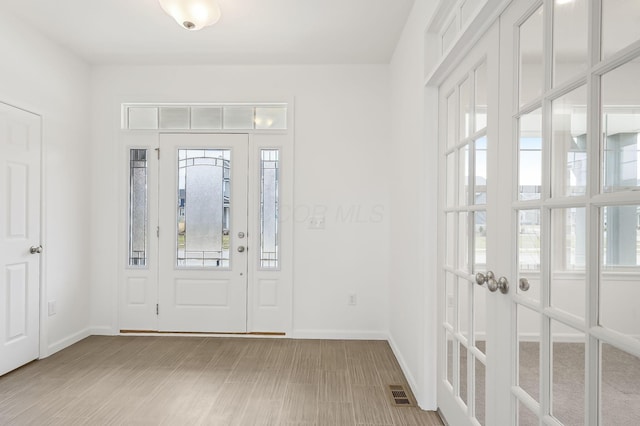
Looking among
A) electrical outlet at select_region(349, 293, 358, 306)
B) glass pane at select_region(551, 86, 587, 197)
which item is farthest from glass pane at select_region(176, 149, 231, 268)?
glass pane at select_region(551, 86, 587, 197)

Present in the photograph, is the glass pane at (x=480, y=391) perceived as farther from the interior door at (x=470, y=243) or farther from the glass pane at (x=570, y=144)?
the glass pane at (x=570, y=144)

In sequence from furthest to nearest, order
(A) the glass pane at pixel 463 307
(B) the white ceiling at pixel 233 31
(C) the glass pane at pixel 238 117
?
(C) the glass pane at pixel 238 117, (B) the white ceiling at pixel 233 31, (A) the glass pane at pixel 463 307

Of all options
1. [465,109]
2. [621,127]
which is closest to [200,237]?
[465,109]

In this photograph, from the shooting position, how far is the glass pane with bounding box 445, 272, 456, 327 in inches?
82.6

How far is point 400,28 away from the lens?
314cm

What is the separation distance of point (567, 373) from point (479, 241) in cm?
76

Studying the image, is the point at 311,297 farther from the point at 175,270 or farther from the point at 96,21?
the point at 96,21

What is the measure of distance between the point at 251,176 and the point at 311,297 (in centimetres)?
143

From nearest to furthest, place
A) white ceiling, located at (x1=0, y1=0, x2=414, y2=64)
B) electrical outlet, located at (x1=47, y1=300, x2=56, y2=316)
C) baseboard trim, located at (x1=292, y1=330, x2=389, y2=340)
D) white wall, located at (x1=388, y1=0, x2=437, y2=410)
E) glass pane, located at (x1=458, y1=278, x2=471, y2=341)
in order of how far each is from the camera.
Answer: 1. glass pane, located at (x1=458, y1=278, x2=471, y2=341)
2. white wall, located at (x1=388, y1=0, x2=437, y2=410)
3. white ceiling, located at (x1=0, y1=0, x2=414, y2=64)
4. electrical outlet, located at (x1=47, y1=300, x2=56, y2=316)
5. baseboard trim, located at (x1=292, y1=330, x2=389, y2=340)

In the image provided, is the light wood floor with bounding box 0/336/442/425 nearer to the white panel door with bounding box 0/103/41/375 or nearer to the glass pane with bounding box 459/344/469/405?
the white panel door with bounding box 0/103/41/375

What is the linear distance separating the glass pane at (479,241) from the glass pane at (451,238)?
0.86ft

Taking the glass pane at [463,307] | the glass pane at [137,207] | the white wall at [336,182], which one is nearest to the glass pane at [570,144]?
the glass pane at [463,307]

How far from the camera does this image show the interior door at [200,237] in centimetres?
388

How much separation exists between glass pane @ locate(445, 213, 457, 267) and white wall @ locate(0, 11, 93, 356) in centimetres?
341
